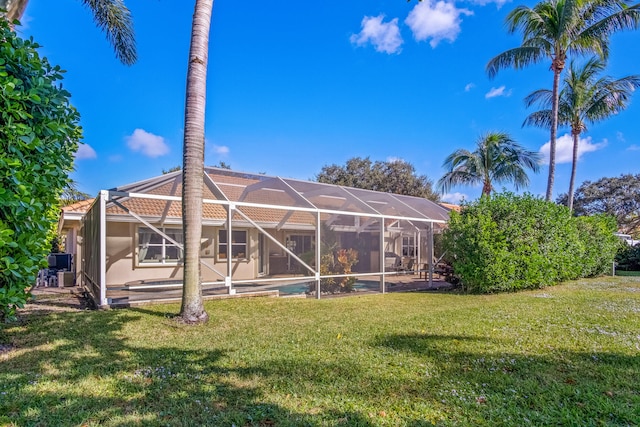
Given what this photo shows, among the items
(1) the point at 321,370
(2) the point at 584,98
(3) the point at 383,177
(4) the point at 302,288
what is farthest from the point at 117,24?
(3) the point at 383,177

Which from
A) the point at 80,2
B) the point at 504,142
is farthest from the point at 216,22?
the point at 504,142

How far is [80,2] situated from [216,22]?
4331 millimetres

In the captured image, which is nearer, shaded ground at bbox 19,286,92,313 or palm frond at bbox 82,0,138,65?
shaded ground at bbox 19,286,92,313

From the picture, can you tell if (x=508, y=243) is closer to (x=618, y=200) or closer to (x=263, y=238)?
(x=263, y=238)

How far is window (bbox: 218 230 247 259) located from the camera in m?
13.9

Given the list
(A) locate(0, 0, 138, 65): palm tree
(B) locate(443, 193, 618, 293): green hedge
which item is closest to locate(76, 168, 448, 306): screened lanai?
(B) locate(443, 193, 618, 293): green hedge

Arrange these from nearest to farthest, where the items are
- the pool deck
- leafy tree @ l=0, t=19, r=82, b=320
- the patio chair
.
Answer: leafy tree @ l=0, t=19, r=82, b=320, the pool deck, the patio chair

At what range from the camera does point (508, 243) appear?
11.4 meters

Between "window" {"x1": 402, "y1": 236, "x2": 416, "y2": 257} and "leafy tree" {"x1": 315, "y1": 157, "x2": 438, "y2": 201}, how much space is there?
1693cm

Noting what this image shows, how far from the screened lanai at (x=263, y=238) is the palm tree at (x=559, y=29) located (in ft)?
26.7

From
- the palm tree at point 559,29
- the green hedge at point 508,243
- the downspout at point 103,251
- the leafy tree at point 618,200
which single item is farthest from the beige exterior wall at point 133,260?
the leafy tree at point 618,200

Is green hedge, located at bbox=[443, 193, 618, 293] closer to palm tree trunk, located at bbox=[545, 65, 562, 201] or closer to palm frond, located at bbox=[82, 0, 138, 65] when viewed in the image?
palm tree trunk, located at bbox=[545, 65, 562, 201]

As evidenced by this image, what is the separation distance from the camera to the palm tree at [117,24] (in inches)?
384

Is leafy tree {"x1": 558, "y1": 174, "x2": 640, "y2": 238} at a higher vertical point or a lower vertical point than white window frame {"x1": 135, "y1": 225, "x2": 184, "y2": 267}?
higher
